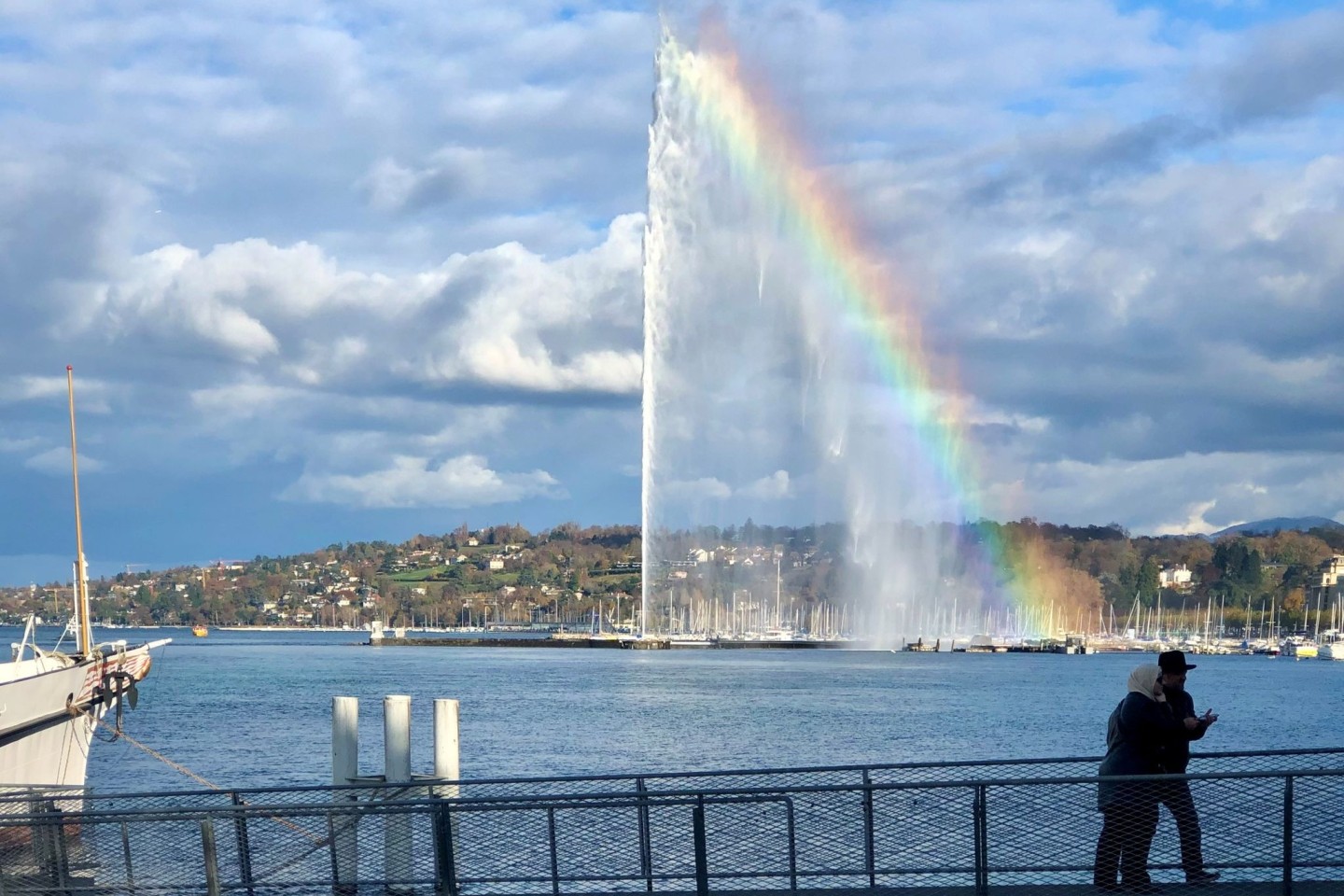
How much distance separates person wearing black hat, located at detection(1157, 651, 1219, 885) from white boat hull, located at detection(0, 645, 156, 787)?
23116 millimetres

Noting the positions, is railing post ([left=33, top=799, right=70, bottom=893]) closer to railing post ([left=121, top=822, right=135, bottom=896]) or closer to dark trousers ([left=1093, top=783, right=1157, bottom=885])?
railing post ([left=121, top=822, right=135, bottom=896])

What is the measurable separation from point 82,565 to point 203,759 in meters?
15.6

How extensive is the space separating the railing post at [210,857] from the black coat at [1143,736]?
18.9 ft

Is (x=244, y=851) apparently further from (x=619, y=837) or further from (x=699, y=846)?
(x=699, y=846)

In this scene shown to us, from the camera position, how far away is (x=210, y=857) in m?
9.86

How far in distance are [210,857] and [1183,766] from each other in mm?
6398

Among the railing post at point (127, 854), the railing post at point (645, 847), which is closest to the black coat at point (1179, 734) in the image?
the railing post at point (645, 847)

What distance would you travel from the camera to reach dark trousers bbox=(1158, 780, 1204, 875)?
9.80 meters

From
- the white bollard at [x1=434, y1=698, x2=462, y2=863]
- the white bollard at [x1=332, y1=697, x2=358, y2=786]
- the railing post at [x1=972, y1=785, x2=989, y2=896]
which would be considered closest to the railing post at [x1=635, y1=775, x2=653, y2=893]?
the railing post at [x1=972, y1=785, x2=989, y2=896]

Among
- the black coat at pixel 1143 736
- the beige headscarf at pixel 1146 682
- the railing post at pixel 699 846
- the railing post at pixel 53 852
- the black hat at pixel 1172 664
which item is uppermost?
the black hat at pixel 1172 664

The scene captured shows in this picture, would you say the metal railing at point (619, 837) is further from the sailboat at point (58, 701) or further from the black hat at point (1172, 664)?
the sailboat at point (58, 701)

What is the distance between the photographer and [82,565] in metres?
38.8

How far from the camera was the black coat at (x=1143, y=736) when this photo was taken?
414 inches

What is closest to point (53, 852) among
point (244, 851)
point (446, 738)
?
point (244, 851)
